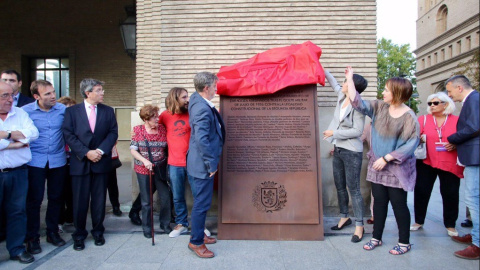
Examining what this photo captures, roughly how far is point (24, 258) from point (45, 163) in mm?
1100

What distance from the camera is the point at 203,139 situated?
147 inches

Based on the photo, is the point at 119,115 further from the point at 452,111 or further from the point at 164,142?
the point at 452,111

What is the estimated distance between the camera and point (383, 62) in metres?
52.5

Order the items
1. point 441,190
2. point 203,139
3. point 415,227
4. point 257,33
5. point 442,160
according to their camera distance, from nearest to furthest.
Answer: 1. point 203,139
2. point 442,160
3. point 441,190
4. point 415,227
5. point 257,33

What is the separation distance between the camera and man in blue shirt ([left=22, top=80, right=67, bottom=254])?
4199 millimetres

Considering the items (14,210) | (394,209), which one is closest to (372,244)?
(394,209)

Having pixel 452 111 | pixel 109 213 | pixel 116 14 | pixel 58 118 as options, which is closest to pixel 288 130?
pixel 452 111

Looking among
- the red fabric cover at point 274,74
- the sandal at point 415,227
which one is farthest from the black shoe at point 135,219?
the sandal at point 415,227

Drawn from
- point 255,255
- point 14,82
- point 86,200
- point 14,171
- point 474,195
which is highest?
point 14,82

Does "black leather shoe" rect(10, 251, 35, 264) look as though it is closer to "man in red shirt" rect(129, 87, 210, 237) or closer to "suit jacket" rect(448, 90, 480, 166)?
"man in red shirt" rect(129, 87, 210, 237)

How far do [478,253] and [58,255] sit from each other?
15.7ft

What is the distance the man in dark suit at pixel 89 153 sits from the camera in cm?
424

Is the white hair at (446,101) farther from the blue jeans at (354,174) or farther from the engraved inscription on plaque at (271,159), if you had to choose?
the engraved inscription on plaque at (271,159)

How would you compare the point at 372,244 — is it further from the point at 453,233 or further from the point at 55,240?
the point at 55,240
